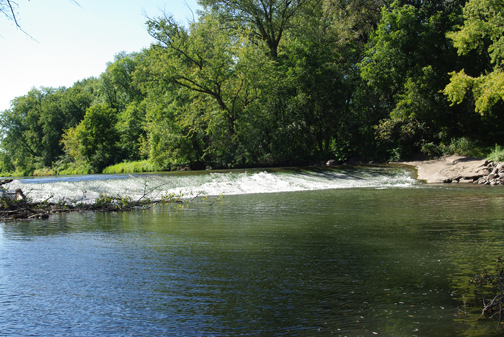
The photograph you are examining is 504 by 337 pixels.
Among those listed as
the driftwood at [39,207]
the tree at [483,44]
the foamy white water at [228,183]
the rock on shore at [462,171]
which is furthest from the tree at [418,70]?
the driftwood at [39,207]

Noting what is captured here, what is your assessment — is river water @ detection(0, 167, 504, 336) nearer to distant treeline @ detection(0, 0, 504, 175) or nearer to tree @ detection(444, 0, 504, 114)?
tree @ detection(444, 0, 504, 114)

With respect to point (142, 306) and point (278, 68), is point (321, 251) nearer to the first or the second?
point (142, 306)

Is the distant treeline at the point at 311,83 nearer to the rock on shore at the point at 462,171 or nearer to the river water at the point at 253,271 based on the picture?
the rock on shore at the point at 462,171

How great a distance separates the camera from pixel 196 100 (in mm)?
33125

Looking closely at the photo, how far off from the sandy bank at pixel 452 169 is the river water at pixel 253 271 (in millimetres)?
8843

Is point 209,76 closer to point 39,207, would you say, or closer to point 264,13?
point 264,13

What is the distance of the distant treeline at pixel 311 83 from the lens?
2878 cm

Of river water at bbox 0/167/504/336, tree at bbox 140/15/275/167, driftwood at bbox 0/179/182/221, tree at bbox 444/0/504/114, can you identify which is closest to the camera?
river water at bbox 0/167/504/336

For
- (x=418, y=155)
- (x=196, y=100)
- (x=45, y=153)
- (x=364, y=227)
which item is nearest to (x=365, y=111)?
(x=418, y=155)

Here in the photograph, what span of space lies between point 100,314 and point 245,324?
1.75 meters

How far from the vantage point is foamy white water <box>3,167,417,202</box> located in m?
18.0

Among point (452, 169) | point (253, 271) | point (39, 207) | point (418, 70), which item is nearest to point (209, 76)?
point (418, 70)

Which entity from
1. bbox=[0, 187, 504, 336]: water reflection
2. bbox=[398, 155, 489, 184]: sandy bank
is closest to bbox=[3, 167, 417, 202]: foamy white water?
bbox=[398, 155, 489, 184]: sandy bank

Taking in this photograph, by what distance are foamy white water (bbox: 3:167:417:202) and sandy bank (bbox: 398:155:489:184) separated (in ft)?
3.28
